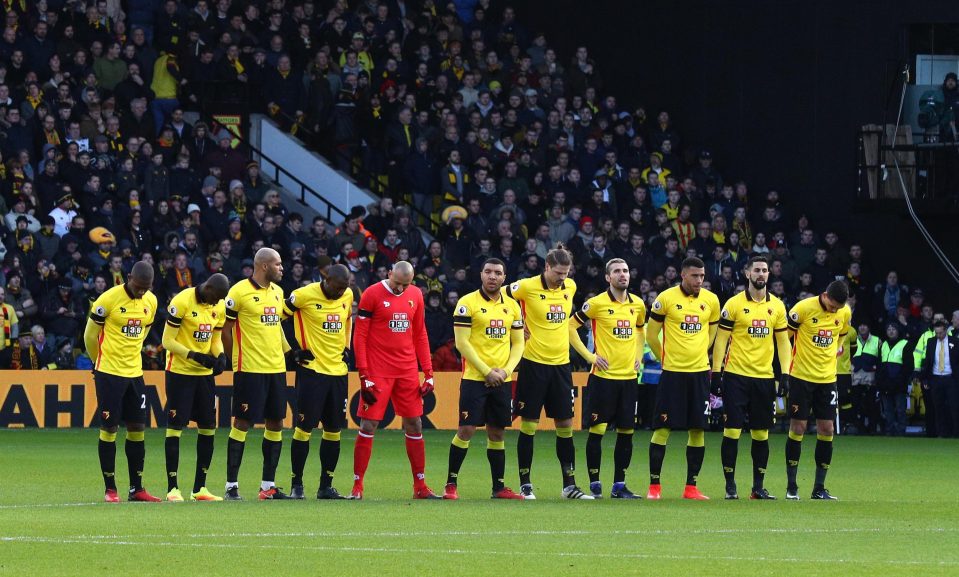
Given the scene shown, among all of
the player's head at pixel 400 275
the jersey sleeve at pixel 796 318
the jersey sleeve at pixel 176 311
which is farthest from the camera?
the jersey sleeve at pixel 796 318

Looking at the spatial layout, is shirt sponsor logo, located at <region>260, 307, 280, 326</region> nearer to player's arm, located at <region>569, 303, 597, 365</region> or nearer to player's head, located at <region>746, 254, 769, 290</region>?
player's arm, located at <region>569, 303, 597, 365</region>

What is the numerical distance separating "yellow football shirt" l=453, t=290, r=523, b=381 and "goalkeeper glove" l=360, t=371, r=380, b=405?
0.91m

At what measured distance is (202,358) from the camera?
1720 cm

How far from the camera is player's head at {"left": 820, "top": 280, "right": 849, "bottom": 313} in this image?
1886 centimetres

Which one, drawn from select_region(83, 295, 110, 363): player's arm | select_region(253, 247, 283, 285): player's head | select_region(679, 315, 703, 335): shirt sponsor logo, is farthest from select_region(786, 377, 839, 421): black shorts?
select_region(83, 295, 110, 363): player's arm

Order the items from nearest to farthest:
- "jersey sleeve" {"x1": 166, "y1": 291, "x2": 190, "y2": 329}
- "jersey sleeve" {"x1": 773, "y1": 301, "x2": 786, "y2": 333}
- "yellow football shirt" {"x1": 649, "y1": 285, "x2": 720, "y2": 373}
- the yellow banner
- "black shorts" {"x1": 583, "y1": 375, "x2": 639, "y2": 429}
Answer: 1. "jersey sleeve" {"x1": 166, "y1": 291, "x2": 190, "y2": 329}
2. "black shorts" {"x1": 583, "y1": 375, "x2": 639, "y2": 429}
3. "yellow football shirt" {"x1": 649, "y1": 285, "x2": 720, "y2": 373}
4. "jersey sleeve" {"x1": 773, "y1": 301, "x2": 786, "y2": 333}
5. the yellow banner

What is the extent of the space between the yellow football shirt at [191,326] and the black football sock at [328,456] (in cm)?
134

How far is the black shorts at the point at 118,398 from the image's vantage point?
17.2 meters

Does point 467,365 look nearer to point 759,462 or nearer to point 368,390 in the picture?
point 368,390

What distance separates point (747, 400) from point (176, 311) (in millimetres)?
5806

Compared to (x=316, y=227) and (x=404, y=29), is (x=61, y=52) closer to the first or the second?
(x=316, y=227)

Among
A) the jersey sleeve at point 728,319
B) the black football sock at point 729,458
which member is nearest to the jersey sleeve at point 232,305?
the jersey sleeve at point 728,319

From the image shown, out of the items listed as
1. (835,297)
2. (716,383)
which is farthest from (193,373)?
(835,297)

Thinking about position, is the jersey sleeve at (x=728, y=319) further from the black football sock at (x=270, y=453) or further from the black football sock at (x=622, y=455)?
Result: the black football sock at (x=270, y=453)
